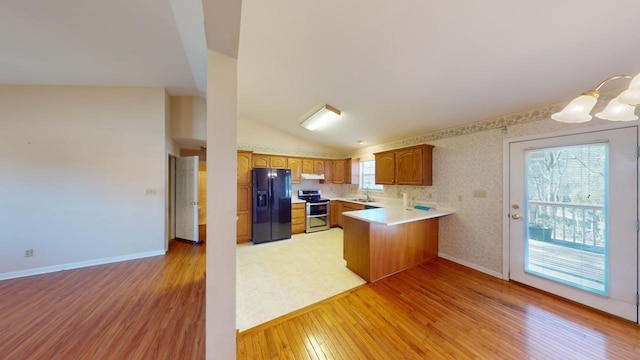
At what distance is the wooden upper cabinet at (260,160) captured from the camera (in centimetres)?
450

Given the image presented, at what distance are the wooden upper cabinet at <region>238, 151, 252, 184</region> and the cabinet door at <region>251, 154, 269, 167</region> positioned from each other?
0.55 feet

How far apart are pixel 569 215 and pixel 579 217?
0.07 metres

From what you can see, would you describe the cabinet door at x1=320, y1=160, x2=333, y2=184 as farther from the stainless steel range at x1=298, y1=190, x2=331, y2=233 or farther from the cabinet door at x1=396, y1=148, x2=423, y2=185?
the cabinet door at x1=396, y1=148, x2=423, y2=185

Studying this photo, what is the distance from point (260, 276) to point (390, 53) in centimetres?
322

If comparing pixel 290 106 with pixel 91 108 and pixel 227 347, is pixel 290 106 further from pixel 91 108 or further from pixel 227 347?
pixel 227 347

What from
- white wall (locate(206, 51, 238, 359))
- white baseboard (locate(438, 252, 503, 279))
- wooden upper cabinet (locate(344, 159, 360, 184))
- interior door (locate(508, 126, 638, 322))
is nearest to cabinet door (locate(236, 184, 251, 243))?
wooden upper cabinet (locate(344, 159, 360, 184))

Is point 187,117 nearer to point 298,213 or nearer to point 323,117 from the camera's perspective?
point 323,117

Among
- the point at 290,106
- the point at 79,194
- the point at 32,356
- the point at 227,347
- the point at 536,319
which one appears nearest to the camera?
the point at 227,347

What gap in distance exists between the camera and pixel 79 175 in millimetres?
2982

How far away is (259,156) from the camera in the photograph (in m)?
4.55

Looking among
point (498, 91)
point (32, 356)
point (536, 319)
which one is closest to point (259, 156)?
point (32, 356)

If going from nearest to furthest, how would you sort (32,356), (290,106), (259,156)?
(32,356), (290,106), (259,156)

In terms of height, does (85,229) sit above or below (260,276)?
above

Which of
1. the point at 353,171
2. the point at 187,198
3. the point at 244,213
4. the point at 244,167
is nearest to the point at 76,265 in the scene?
the point at 187,198
